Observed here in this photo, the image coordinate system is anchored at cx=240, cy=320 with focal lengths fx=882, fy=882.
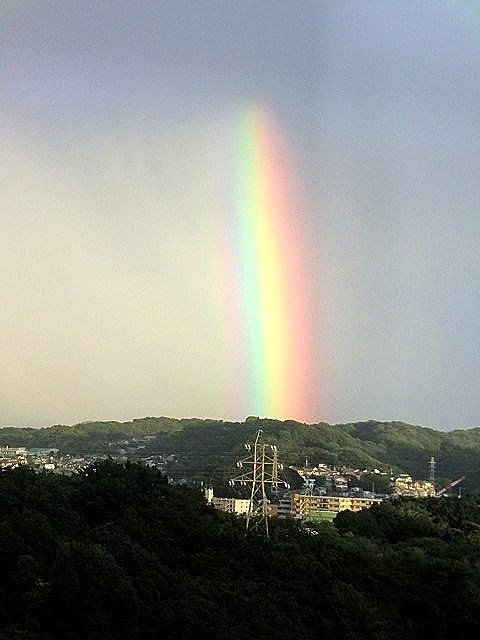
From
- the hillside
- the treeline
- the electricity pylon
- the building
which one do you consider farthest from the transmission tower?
the treeline

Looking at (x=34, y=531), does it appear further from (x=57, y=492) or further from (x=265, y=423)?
(x=265, y=423)

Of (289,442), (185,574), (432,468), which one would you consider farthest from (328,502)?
(185,574)

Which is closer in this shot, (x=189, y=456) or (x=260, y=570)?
(x=260, y=570)

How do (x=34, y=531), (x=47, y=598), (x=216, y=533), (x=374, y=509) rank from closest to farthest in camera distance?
1. (x=47, y=598)
2. (x=34, y=531)
3. (x=216, y=533)
4. (x=374, y=509)

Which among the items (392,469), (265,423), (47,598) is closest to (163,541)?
(47,598)

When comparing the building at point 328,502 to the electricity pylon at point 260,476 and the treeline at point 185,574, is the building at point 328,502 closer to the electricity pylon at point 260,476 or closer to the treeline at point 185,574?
the treeline at point 185,574

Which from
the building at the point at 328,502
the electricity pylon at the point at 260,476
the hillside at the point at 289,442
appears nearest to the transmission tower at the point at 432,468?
the hillside at the point at 289,442
